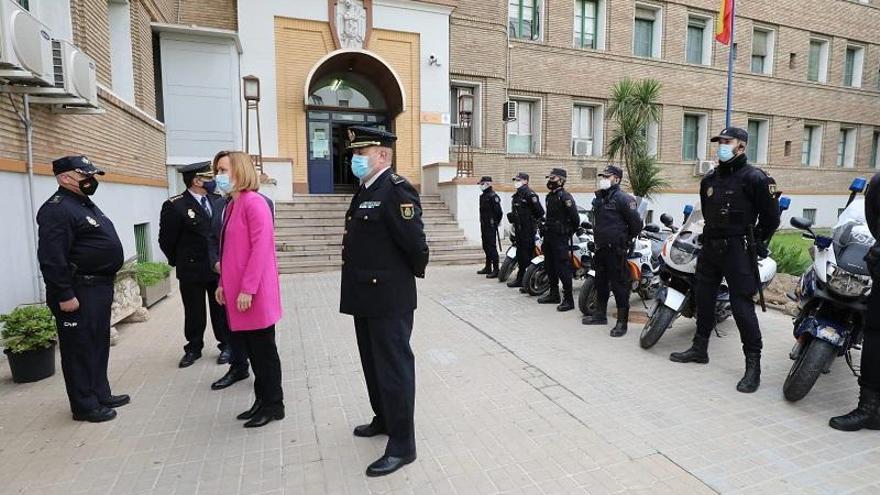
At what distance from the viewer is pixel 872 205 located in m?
3.20

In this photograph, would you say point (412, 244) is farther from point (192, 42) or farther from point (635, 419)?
point (192, 42)

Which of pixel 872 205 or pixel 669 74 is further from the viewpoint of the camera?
pixel 669 74

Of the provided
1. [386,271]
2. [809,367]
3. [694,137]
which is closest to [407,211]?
[386,271]

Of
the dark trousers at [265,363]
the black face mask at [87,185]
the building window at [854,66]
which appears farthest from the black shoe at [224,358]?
the building window at [854,66]

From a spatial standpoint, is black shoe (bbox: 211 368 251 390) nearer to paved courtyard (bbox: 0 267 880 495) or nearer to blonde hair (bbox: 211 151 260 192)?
paved courtyard (bbox: 0 267 880 495)

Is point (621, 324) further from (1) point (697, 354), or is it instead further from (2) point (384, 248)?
(2) point (384, 248)

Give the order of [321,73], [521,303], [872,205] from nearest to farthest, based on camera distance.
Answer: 1. [872,205]
2. [521,303]
3. [321,73]

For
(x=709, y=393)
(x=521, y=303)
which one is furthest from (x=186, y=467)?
(x=521, y=303)

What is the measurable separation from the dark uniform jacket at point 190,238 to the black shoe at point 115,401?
1129 millimetres

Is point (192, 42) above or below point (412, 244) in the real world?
above

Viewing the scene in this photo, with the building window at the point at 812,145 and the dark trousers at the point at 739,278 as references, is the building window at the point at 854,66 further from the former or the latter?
the dark trousers at the point at 739,278

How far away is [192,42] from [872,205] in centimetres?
1287

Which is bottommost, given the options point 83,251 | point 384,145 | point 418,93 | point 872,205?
point 83,251

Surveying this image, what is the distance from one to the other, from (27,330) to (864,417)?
6.38 meters
